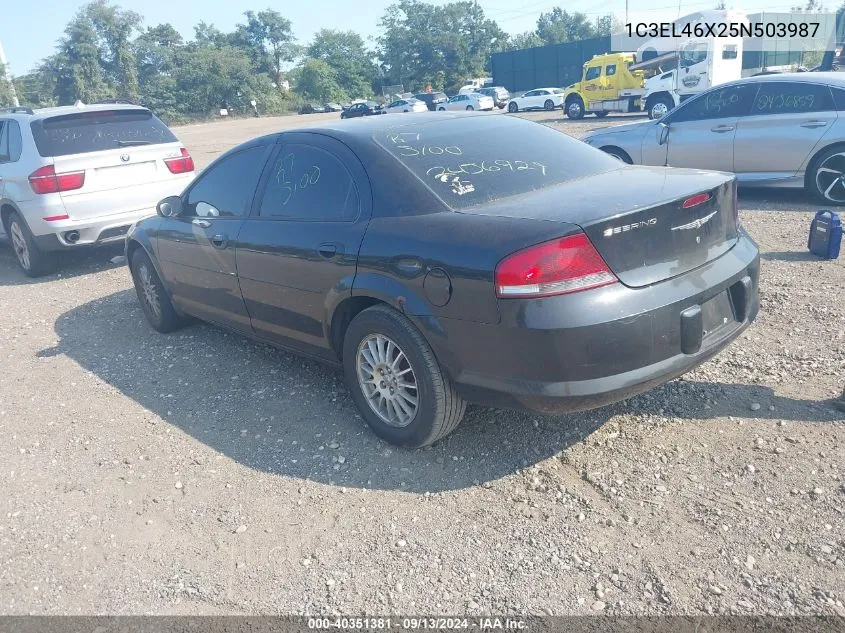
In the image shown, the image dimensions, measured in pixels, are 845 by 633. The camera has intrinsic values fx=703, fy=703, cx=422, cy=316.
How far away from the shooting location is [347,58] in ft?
310

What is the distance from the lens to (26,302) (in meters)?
7.27

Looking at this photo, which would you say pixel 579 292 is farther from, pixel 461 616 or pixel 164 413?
pixel 164 413

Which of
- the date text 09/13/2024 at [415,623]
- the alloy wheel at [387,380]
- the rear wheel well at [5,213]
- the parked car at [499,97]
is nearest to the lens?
the date text 09/13/2024 at [415,623]

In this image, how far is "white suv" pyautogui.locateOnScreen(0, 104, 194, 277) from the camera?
755 centimetres

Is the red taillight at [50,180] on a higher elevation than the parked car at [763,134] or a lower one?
higher

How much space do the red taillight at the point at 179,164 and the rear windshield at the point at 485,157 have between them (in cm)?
512

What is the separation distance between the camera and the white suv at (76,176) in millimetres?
7551

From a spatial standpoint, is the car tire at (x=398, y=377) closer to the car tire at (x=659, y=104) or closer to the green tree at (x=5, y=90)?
the car tire at (x=659, y=104)

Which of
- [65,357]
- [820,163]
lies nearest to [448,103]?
[820,163]

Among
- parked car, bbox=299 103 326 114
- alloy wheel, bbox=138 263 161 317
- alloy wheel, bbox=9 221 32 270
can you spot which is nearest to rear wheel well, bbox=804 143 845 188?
alloy wheel, bbox=138 263 161 317

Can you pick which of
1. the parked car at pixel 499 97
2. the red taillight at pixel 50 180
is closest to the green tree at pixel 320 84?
the parked car at pixel 499 97

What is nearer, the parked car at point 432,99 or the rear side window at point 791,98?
the rear side window at point 791,98

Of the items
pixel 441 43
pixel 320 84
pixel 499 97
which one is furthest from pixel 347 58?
pixel 499 97

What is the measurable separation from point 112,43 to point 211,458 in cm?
9541
